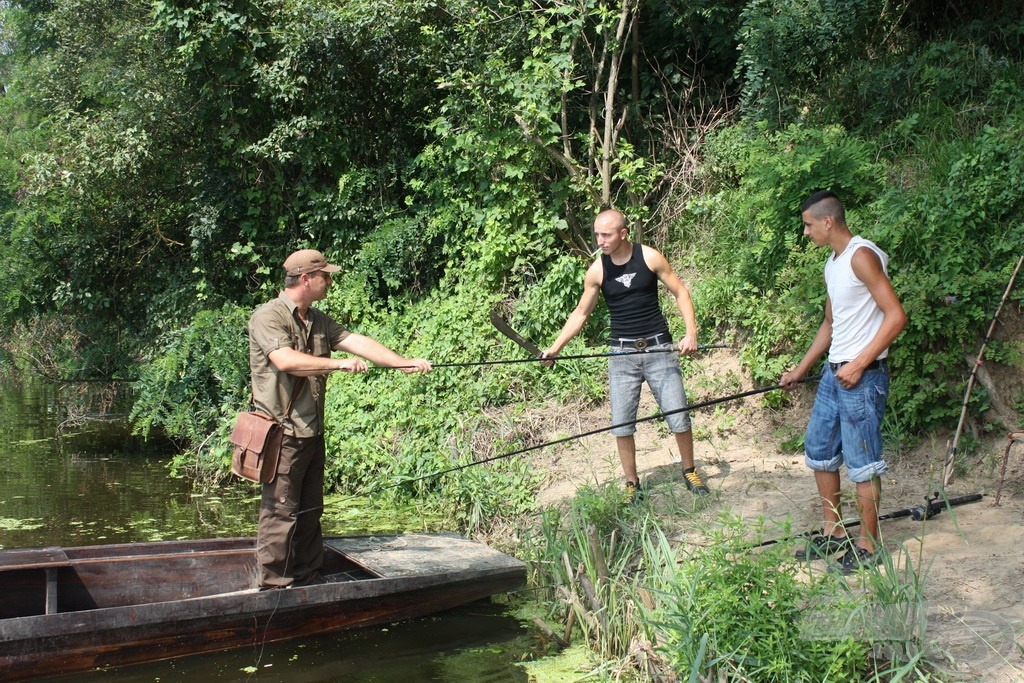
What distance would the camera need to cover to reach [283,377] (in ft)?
Answer: 18.5

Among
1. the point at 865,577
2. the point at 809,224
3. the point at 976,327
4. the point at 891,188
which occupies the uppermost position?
the point at 891,188

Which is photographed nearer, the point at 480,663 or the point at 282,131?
the point at 480,663

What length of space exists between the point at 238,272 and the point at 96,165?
2.30 m

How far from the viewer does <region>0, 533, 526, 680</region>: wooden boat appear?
17.3 ft

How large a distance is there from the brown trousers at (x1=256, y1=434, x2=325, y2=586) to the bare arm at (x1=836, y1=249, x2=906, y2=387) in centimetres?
329

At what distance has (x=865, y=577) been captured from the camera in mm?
4598

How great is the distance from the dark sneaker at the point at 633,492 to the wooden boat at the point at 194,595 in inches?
35.5

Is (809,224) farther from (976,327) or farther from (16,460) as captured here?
(16,460)

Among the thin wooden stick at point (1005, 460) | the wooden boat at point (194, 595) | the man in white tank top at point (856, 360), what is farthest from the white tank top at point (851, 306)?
the wooden boat at point (194, 595)

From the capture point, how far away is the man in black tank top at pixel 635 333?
634 centimetres

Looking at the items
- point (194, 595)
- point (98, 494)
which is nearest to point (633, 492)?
point (194, 595)

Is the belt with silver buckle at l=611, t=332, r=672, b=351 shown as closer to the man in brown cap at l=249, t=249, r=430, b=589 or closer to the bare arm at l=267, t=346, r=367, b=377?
the man in brown cap at l=249, t=249, r=430, b=589

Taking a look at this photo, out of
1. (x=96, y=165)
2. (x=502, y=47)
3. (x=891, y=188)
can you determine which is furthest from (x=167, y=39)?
(x=891, y=188)

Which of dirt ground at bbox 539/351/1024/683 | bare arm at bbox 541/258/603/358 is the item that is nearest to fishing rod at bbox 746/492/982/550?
dirt ground at bbox 539/351/1024/683
